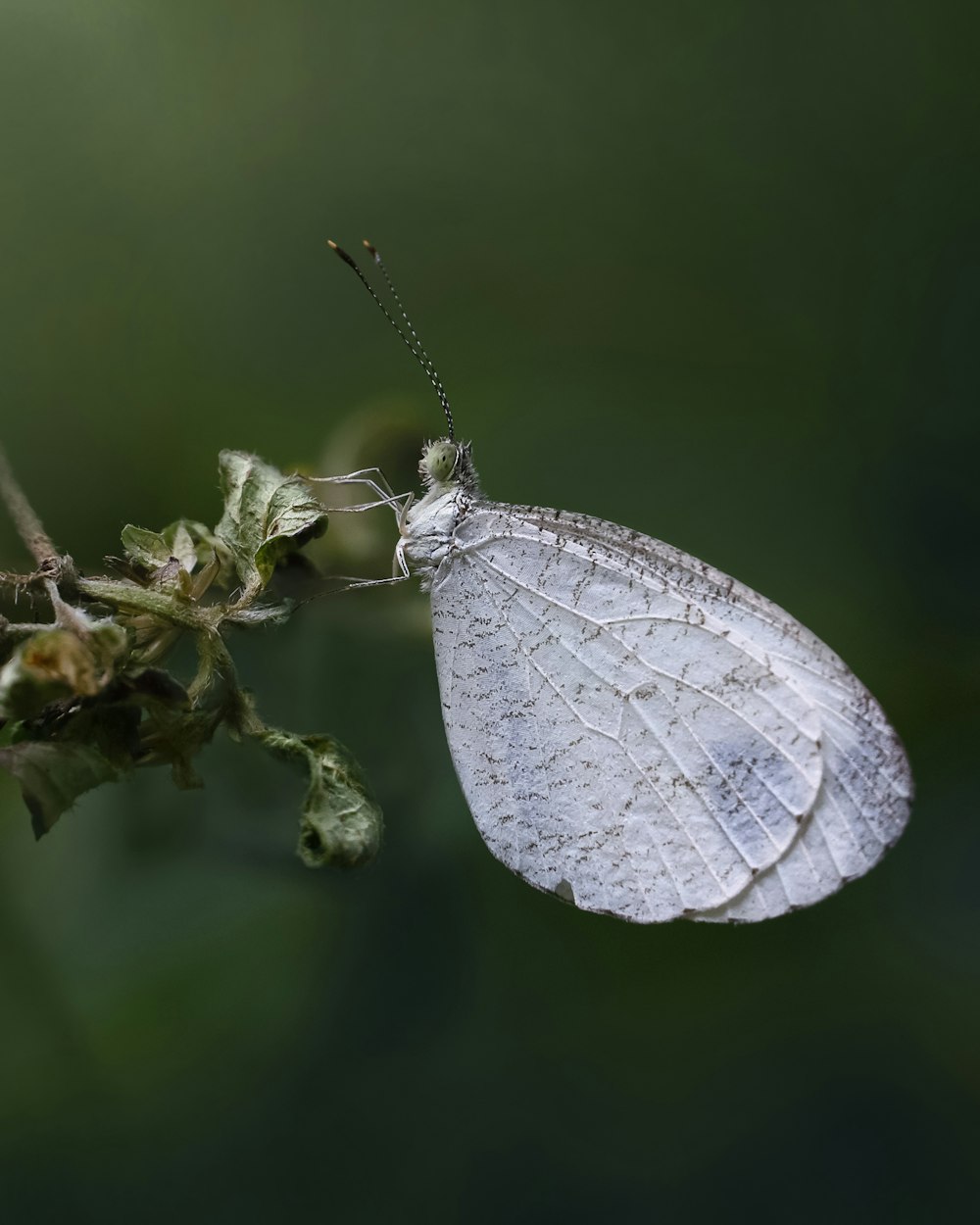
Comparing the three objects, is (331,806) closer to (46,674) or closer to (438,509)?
(46,674)

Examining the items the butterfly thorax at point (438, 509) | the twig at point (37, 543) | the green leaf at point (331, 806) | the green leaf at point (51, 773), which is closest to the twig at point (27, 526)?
the twig at point (37, 543)

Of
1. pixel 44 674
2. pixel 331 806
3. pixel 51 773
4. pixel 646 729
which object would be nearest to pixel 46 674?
pixel 44 674

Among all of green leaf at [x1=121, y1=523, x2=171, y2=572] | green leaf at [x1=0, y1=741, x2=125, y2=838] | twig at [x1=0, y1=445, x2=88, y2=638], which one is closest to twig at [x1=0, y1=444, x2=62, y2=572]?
twig at [x1=0, y1=445, x2=88, y2=638]

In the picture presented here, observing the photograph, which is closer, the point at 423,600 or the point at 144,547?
the point at 144,547

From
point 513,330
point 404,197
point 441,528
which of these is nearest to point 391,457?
point 441,528

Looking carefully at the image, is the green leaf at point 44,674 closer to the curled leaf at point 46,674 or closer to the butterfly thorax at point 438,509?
the curled leaf at point 46,674

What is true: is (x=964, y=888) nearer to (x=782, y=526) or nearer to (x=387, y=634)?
(x=782, y=526)
